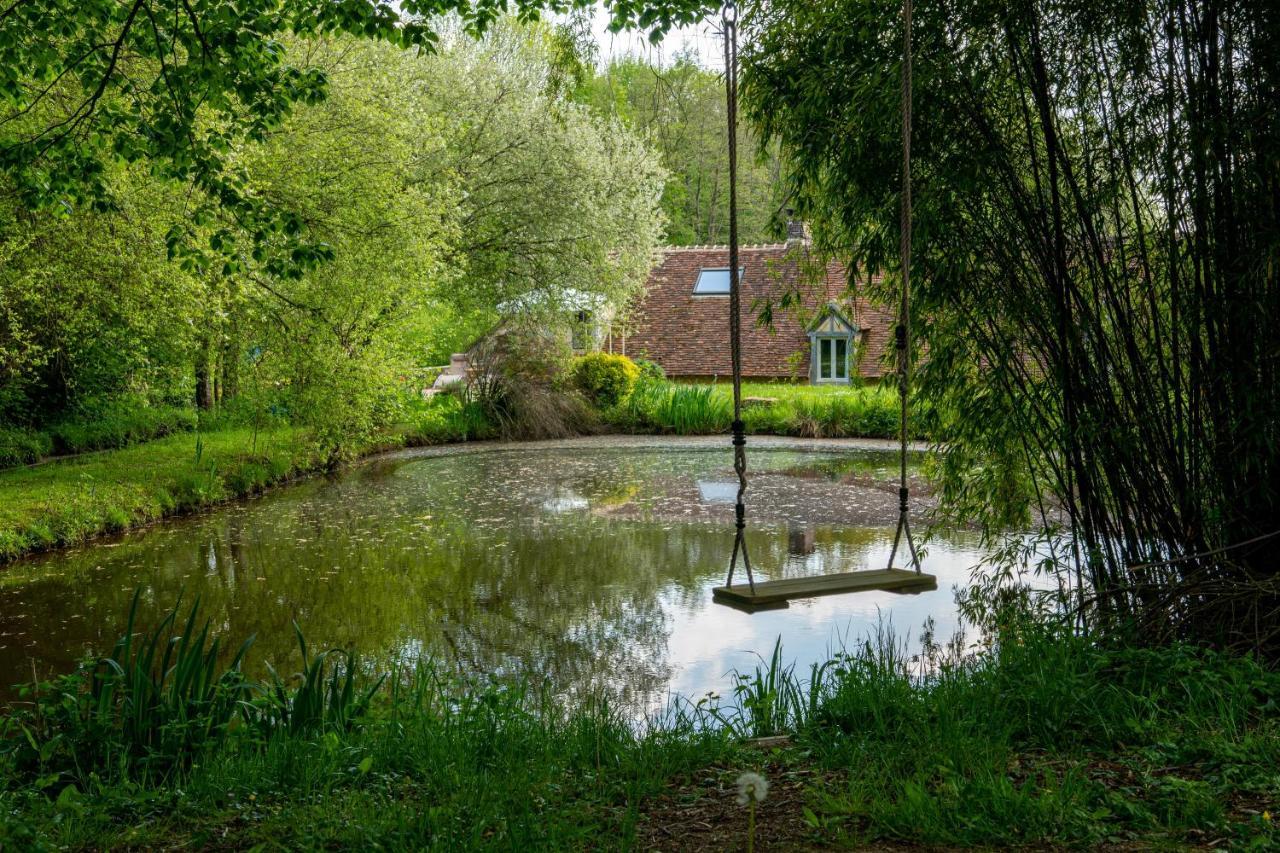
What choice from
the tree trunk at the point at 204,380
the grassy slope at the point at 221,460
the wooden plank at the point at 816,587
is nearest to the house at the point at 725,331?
the grassy slope at the point at 221,460

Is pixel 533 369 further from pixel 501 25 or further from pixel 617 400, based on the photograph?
pixel 501 25

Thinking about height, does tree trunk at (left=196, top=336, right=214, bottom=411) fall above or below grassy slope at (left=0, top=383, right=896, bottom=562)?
above

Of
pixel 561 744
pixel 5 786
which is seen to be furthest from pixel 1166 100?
pixel 5 786

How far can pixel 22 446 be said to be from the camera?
13.9 meters

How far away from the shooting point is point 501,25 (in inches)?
941

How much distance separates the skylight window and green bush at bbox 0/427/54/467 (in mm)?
17254

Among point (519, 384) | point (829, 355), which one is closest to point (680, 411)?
point (519, 384)

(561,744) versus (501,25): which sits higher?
(501,25)

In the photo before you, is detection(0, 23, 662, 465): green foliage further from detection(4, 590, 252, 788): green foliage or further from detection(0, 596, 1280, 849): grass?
detection(0, 596, 1280, 849): grass

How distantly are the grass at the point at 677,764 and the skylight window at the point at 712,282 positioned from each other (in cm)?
2366

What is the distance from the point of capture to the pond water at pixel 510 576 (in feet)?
23.8

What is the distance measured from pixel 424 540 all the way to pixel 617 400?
36.4ft

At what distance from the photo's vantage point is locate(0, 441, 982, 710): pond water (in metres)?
7.24

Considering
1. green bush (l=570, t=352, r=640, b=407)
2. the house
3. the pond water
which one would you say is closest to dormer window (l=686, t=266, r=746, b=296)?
the house
